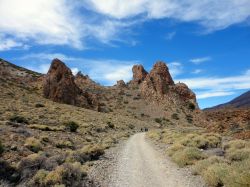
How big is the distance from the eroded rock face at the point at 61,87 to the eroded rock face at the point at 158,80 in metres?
35.1

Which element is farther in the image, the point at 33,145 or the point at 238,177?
the point at 33,145

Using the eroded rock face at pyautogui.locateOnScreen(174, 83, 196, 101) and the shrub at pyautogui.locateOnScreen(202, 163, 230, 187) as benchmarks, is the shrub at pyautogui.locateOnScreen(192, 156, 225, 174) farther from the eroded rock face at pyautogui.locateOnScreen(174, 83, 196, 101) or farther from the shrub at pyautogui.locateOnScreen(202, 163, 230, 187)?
the eroded rock face at pyautogui.locateOnScreen(174, 83, 196, 101)

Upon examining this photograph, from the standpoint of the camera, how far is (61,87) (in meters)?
86.8

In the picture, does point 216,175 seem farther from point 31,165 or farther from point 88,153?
point 88,153

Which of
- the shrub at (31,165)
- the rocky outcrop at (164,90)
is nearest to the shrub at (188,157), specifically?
the shrub at (31,165)

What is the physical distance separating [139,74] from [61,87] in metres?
53.6

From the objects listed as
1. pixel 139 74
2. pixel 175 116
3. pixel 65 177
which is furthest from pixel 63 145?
pixel 139 74

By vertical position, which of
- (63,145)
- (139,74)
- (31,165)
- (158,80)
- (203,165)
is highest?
(139,74)

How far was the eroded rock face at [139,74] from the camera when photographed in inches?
5287

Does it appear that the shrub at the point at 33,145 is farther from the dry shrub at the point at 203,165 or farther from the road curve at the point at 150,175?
the dry shrub at the point at 203,165

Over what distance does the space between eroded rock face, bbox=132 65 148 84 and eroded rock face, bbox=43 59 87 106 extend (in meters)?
45.5

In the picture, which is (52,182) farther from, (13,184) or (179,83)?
(179,83)

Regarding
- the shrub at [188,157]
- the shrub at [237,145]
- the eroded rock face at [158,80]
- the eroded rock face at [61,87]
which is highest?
the eroded rock face at [158,80]

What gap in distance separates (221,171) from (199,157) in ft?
17.5
